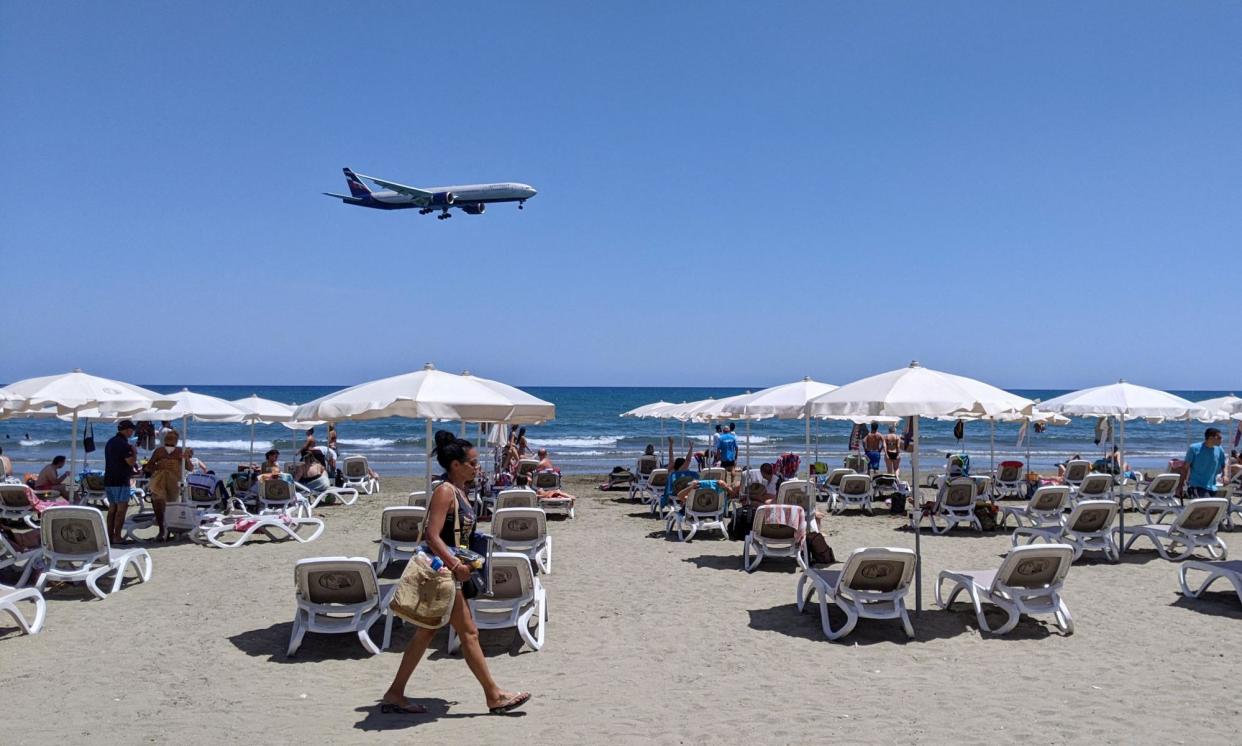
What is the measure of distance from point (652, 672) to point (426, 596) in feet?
5.40

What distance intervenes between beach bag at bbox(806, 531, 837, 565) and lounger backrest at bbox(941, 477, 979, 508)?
11.3ft

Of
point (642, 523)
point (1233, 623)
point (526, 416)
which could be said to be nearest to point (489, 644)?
point (526, 416)

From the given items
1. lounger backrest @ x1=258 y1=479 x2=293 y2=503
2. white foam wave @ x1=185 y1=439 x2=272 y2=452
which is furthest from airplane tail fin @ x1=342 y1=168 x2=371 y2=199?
lounger backrest @ x1=258 y1=479 x2=293 y2=503

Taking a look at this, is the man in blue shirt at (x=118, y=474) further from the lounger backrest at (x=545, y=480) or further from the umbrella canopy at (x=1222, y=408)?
the umbrella canopy at (x=1222, y=408)

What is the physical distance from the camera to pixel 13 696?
4.62 m

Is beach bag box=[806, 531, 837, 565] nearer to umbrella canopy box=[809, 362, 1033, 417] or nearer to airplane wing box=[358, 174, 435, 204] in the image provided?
umbrella canopy box=[809, 362, 1033, 417]

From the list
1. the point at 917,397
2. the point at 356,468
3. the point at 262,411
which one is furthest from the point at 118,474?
the point at 917,397

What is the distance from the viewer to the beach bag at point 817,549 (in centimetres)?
822

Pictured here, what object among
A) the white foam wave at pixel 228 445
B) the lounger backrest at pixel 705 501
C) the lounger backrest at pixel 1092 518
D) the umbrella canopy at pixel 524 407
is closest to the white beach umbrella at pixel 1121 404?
the lounger backrest at pixel 1092 518

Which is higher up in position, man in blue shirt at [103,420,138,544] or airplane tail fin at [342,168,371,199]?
airplane tail fin at [342,168,371,199]

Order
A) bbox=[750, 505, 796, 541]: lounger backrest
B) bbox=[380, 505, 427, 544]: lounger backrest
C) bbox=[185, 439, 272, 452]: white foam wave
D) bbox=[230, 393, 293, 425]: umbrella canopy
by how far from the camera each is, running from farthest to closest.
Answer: bbox=[185, 439, 272, 452]: white foam wave
bbox=[230, 393, 293, 425]: umbrella canopy
bbox=[750, 505, 796, 541]: lounger backrest
bbox=[380, 505, 427, 544]: lounger backrest

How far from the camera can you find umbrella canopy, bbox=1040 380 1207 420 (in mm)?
9742

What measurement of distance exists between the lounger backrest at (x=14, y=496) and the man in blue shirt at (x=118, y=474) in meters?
1.26

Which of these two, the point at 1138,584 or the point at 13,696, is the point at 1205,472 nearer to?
the point at 1138,584
